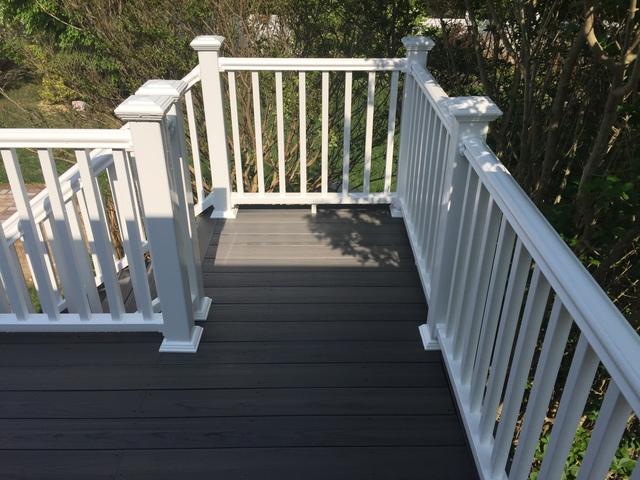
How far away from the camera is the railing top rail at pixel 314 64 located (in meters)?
3.47

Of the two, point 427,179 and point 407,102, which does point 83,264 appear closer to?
point 427,179

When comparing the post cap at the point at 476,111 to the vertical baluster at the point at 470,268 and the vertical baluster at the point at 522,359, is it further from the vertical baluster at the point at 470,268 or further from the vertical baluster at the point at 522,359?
the vertical baluster at the point at 522,359

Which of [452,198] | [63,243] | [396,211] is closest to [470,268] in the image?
[452,198]

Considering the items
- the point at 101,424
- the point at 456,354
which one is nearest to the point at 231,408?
the point at 101,424

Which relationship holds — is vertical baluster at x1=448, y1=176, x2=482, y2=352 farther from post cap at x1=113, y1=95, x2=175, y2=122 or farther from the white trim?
the white trim

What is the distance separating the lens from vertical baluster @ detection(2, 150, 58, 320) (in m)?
2.12

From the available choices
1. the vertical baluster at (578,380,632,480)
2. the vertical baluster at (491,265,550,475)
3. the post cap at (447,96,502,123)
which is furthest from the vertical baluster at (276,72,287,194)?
the vertical baluster at (578,380,632,480)

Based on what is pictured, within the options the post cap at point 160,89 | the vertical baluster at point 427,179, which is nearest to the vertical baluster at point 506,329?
the vertical baluster at point 427,179

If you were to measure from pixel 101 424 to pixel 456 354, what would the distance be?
55.4 inches

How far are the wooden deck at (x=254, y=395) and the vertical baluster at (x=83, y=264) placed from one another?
18 cm

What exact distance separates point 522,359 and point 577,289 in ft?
1.42

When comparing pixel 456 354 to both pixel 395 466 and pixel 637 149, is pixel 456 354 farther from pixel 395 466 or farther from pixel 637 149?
pixel 637 149

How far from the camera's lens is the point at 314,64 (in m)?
3.51

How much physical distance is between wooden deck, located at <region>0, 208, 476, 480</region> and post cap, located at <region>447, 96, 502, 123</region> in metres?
1.08
